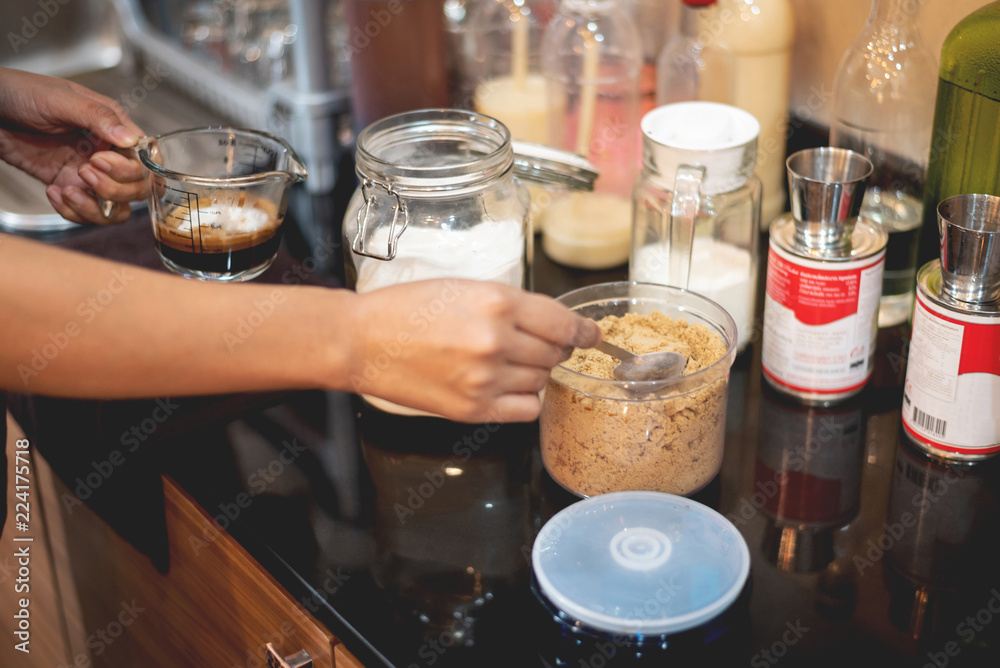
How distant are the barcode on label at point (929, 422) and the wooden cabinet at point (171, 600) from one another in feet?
1.64

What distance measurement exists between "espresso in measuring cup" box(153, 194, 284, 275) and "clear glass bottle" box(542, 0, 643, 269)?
37 cm

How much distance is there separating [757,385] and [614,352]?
0.24 m

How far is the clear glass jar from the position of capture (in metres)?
0.79

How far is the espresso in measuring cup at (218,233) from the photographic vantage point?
0.86 m

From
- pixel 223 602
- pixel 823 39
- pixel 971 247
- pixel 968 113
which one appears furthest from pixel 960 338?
pixel 223 602

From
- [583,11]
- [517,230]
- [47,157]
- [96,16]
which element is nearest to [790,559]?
[517,230]

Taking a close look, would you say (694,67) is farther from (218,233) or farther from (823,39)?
(218,233)

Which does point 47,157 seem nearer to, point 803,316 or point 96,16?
point 803,316

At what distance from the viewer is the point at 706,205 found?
36.5 inches

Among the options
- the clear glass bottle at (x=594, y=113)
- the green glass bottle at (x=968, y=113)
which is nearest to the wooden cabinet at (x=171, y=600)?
the clear glass bottle at (x=594, y=113)

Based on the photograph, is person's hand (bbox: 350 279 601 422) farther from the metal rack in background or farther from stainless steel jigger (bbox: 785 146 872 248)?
the metal rack in background

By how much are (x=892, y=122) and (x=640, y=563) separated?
0.58 m

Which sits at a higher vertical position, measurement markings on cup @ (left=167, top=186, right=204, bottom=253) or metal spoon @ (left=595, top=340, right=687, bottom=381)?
measurement markings on cup @ (left=167, top=186, right=204, bottom=253)

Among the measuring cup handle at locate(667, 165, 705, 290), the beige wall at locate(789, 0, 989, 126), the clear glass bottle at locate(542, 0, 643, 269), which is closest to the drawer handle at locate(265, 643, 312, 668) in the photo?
the measuring cup handle at locate(667, 165, 705, 290)
